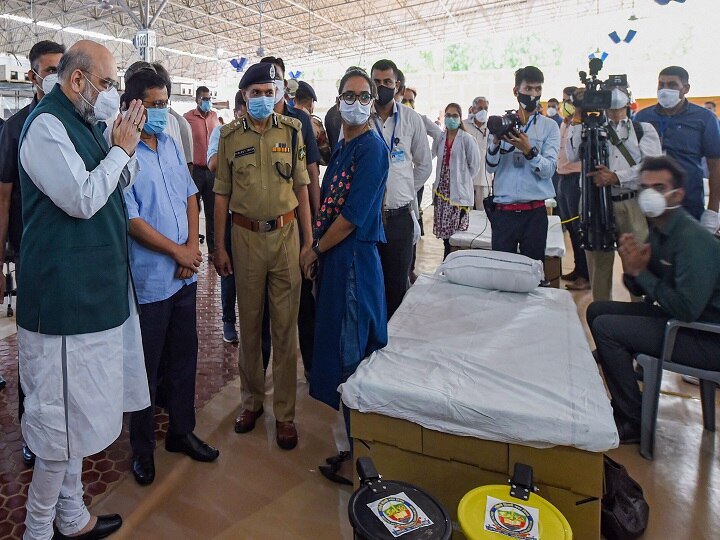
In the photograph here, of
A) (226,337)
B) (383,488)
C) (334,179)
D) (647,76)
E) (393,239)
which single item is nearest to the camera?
(383,488)

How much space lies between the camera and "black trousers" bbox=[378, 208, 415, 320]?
108 inches

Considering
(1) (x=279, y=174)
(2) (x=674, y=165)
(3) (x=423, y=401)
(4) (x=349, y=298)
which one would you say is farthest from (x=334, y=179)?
(2) (x=674, y=165)

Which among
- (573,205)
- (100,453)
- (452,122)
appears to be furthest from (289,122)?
(573,205)

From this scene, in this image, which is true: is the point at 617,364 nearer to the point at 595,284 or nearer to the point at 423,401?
the point at 423,401

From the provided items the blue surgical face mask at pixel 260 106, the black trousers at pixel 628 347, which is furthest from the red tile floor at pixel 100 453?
the black trousers at pixel 628 347

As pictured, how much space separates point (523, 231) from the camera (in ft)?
10.1

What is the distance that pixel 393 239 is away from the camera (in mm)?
2732

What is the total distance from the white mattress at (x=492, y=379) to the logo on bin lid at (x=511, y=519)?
0.90 feet

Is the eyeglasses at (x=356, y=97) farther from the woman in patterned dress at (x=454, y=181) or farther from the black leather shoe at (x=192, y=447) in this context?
the woman in patterned dress at (x=454, y=181)

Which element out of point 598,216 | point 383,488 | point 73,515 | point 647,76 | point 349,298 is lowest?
point 73,515

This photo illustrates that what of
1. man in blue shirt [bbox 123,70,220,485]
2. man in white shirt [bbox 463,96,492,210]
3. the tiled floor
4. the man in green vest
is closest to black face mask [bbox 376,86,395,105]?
man in blue shirt [bbox 123,70,220,485]

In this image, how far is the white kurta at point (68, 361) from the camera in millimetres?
1360

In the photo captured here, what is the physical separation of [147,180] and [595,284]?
2.75m

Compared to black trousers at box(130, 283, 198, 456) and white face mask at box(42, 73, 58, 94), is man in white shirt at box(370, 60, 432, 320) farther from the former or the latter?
white face mask at box(42, 73, 58, 94)
